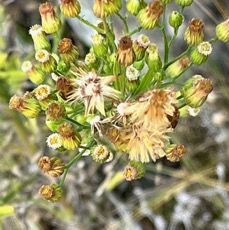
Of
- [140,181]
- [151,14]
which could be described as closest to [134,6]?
[151,14]

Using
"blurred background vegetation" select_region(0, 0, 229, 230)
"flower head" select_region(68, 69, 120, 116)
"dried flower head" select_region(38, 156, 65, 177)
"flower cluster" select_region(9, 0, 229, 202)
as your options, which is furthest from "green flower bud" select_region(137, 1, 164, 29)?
"blurred background vegetation" select_region(0, 0, 229, 230)

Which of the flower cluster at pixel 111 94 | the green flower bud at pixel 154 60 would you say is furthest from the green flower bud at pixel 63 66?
the green flower bud at pixel 154 60

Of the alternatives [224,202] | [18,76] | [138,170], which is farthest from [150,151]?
[224,202]

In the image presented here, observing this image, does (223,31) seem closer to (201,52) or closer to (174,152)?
(201,52)

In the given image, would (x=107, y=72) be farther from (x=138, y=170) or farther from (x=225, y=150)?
(x=225, y=150)

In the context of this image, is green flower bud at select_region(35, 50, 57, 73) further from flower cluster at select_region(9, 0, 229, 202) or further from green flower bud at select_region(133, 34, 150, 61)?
green flower bud at select_region(133, 34, 150, 61)

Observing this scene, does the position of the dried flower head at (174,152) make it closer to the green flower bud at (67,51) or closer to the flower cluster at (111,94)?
the flower cluster at (111,94)
